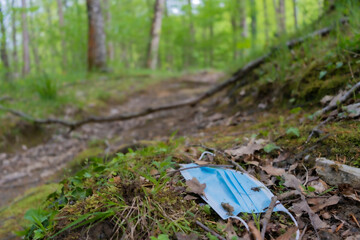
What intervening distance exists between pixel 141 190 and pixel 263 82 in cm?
255

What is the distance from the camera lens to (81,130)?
4.44m

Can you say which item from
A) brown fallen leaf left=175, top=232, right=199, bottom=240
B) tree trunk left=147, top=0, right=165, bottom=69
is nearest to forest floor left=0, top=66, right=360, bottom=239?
brown fallen leaf left=175, top=232, right=199, bottom=240

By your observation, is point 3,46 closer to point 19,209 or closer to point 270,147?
point 19,209

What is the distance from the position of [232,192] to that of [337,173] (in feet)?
1.90

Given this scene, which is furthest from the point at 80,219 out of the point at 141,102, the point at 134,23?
the point at 134,23

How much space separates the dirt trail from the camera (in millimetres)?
3051

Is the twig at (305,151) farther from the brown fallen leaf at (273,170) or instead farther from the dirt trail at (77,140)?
the dirt trail at (77,140)

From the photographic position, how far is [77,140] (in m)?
4.16

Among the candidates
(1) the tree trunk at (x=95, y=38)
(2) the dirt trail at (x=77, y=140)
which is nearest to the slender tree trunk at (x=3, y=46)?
(2) the dirt trail at (x=77, y=140)

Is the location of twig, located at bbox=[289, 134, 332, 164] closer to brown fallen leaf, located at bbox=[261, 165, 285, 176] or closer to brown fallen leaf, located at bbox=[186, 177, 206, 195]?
brown fallen leaf, located at bbox=[261, 165, 285, 176]

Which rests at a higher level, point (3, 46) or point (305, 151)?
point (3, 46)

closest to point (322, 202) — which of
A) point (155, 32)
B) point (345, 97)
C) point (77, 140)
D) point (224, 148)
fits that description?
point (224, 148)

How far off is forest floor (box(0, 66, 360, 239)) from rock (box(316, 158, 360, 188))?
0.13 feet

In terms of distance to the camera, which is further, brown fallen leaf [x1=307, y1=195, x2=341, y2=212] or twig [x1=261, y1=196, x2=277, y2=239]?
brown fallen leaf [x1=307, y1=195, x2=341, y2=212]
